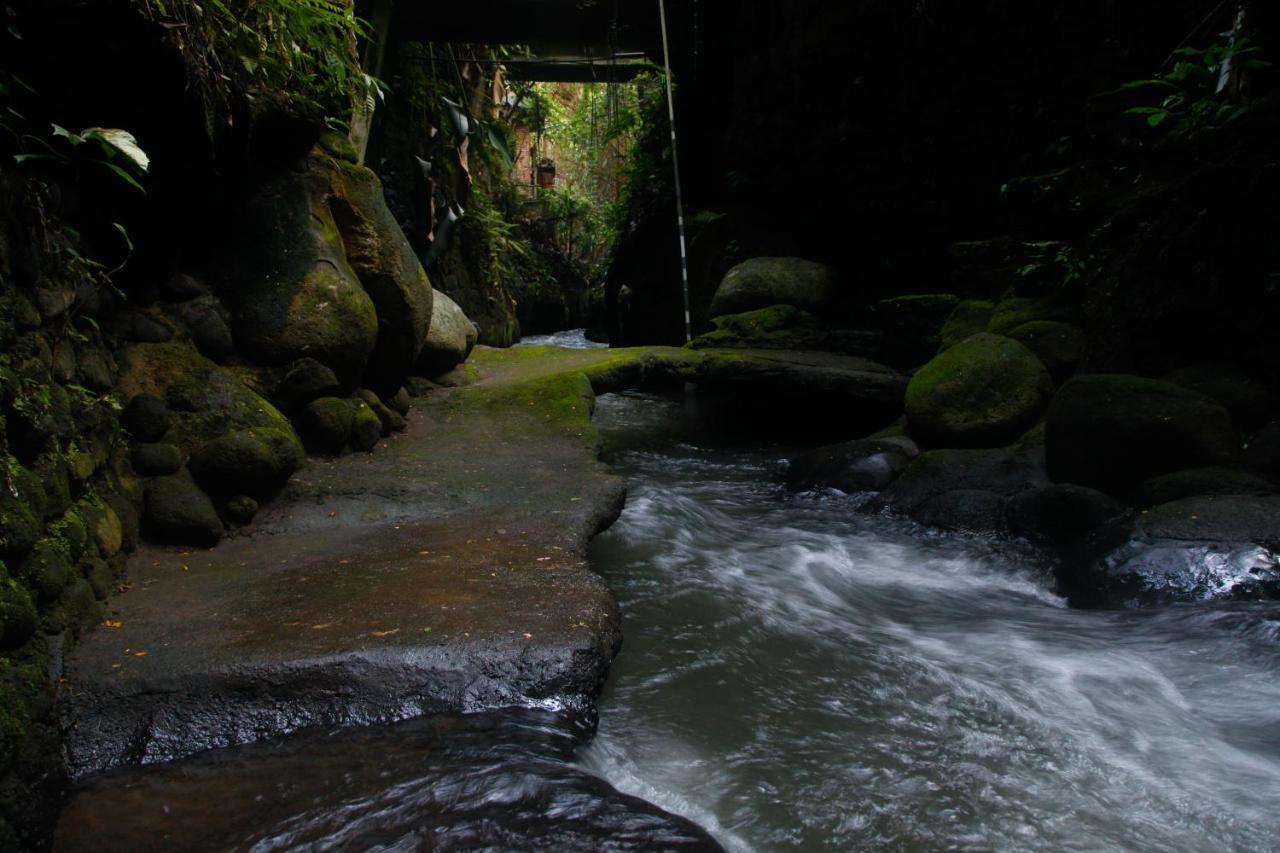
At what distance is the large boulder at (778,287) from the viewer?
9.73m

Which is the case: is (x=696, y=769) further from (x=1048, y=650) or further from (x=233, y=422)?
(x=233, y=422)

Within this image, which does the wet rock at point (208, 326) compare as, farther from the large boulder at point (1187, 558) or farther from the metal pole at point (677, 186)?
the metal pole at point (677, 186)

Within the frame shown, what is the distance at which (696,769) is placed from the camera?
2.73 meters

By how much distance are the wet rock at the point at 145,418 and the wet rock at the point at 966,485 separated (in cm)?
490

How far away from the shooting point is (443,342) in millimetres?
7070

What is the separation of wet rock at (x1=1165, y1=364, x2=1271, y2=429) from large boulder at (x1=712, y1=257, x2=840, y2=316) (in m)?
4.84

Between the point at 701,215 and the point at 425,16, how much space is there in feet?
14.4

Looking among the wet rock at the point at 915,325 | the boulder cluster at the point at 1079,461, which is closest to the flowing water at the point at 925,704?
the boulder cluster at the point at 1079,461

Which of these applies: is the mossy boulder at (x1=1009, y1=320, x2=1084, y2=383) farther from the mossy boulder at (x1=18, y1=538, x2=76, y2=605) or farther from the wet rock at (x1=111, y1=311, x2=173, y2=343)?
the mossy boulder at (x1=18, y1=538, x2=76, y2=605)

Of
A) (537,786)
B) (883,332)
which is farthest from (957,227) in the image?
(537,786)

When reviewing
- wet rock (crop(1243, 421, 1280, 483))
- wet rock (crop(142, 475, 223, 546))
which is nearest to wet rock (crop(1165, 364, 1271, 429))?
wet rock (crop(1243, 421, 1280, 483))

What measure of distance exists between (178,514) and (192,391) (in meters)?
0.77

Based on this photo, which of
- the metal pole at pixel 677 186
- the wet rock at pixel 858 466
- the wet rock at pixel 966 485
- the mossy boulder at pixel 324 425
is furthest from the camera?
the metal pole at pixel 677 186

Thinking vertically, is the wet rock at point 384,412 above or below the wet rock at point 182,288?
below
